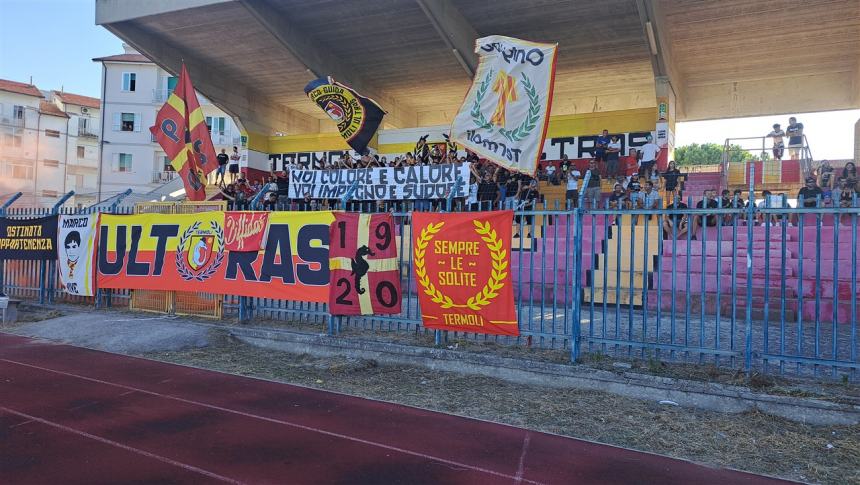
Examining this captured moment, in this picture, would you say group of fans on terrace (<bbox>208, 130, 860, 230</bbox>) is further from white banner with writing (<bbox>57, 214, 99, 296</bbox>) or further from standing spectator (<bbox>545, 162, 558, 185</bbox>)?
white banner with writing (<bbox>57, 214, 99, 296</bbox>)

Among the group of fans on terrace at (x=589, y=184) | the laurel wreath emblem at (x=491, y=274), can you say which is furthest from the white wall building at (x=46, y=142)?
the laurel wreath emblem at (x=491, y=274)

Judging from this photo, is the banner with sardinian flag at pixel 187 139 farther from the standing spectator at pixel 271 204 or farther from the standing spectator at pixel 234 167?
the standing spectator at pixel 234 167

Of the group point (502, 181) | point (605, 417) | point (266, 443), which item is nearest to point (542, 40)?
point (502, 181)

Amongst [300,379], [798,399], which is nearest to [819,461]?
[798,399]

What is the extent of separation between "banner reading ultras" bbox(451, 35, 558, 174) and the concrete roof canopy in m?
13.1

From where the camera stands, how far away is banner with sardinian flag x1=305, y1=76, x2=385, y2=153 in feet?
48.9

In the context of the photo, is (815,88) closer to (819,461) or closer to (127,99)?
(819,461)

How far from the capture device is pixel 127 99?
50531mm

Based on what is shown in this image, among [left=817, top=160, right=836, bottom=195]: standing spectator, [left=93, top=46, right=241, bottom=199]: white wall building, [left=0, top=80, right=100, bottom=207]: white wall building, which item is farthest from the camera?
[left=93, top=46, right=241, bottom=199]: white wall building

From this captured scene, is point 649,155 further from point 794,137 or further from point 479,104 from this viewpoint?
point 479,104

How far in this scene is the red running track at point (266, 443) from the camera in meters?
4.54

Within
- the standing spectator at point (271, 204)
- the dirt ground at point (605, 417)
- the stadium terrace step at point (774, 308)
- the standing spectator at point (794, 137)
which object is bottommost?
the dirt ground at point (605, 417)

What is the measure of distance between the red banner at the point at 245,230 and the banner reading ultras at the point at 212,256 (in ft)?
0.11

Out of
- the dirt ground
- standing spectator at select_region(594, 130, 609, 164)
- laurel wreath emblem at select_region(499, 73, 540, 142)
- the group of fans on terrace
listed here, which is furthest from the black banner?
standing spectator at select_region(594, 130, 609, 164)
